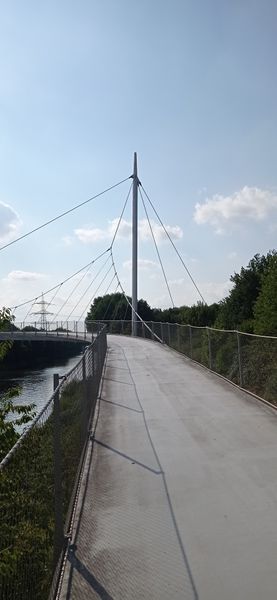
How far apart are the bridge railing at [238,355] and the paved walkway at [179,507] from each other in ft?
3.81

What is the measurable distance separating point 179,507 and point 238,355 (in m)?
7.82

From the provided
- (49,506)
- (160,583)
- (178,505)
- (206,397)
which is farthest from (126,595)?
(206,397)

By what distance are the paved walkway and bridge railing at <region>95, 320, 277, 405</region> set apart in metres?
1.16

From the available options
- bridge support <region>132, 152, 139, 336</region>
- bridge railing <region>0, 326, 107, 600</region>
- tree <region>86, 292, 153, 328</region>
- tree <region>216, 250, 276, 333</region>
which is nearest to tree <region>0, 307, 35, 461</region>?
bridge railing <region>0, 326, 107, 600</region>

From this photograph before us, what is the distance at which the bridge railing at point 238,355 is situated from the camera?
476 inches

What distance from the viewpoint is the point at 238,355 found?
13461 mm

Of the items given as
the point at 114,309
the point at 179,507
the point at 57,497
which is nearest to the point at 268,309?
the point at 179,507

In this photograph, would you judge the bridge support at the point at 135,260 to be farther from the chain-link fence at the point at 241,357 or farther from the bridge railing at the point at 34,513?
the bridge railing at the point at 34,513

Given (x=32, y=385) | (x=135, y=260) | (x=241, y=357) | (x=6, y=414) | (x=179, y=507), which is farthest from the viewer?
(x=135, y=260)

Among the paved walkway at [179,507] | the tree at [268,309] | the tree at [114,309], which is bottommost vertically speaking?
the paved walkway at [179,507]

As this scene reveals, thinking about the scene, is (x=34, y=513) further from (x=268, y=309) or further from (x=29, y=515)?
(x=268, y=309)

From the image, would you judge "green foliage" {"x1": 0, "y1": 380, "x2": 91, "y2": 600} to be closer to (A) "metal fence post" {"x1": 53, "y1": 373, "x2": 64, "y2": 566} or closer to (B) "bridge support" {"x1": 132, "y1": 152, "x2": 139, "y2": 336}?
(A) "metal fence post" {"x1": 53, "y1": 373, "x2": 64, "y2": 566}

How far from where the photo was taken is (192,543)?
197 inches

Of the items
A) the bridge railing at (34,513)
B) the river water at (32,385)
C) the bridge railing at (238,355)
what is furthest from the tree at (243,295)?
the bridge railing at (34,513)
